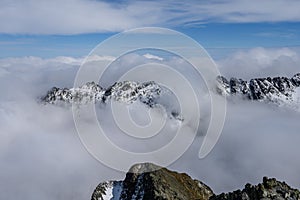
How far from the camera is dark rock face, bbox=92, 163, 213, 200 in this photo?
112 meters

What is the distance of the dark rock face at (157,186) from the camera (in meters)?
112

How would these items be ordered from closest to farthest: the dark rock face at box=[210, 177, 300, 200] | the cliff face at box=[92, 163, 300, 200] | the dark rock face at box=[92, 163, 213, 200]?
the dark rock face at box=[210, 177, 300, 200]
the dark rock face at box=[92, 163, 213, 200]
the cliff face at box=[92, 163, 300, 200]

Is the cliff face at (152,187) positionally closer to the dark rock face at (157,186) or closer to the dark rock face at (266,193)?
the dark rock face at (157,186)

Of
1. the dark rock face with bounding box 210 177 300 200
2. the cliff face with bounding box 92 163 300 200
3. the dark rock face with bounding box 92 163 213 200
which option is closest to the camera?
the dark rock face with bounding box 210 177 300 200

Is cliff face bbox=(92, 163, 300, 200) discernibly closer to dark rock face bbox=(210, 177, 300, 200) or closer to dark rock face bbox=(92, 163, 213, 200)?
dark rock face bbox=(92, 163, 213, 200)

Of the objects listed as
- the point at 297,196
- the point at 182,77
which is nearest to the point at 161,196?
the point at 297,196

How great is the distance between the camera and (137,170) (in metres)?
132

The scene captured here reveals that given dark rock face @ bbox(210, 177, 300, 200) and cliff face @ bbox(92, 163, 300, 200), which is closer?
dark rock face @ bbox(210, 177, 300, 200)

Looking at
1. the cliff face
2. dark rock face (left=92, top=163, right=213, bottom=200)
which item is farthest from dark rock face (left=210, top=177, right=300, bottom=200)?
dark rock face (left=92, top=163, right=213, bottom=200)

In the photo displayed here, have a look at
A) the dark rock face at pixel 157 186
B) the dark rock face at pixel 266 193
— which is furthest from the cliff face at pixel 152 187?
the dark rock face at pixel 266 193

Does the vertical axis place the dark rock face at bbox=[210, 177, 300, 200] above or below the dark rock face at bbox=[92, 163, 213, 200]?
below

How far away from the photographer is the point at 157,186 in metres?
113

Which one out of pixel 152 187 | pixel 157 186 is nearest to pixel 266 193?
pixel 157 186

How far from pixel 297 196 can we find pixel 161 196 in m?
42.9
